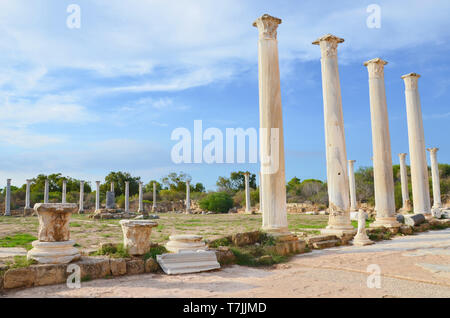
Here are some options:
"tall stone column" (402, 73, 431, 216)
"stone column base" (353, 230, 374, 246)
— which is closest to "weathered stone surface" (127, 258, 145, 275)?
"stone column base" (353, 230, 374, 246)

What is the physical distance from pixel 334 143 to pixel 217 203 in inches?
1336

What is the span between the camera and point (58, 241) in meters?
6.78

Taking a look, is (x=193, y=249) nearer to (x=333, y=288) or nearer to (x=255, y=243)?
(x=255, y=243)

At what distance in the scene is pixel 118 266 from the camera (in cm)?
672

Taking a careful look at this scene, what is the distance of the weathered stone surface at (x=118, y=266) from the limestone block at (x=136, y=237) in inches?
22.2

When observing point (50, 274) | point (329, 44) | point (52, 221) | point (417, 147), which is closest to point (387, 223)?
point (417, 147)

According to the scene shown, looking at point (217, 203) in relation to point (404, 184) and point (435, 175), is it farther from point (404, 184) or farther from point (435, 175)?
point (435, 175)

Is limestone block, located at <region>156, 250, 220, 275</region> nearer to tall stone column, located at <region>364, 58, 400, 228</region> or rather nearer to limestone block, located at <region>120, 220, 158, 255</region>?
limestone block, located at <region>120, 220, 158, 255</region>

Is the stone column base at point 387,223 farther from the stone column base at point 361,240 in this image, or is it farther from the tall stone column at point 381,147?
the stone column base at point 361,240

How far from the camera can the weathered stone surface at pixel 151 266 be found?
7.02 metres

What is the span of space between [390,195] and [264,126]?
7.60 m

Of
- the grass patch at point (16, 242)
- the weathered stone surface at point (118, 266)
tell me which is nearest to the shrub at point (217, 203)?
the grass patch at point (16, 242)

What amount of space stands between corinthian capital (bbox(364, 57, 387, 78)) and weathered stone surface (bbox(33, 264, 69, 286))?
→ 1390 centimetres
